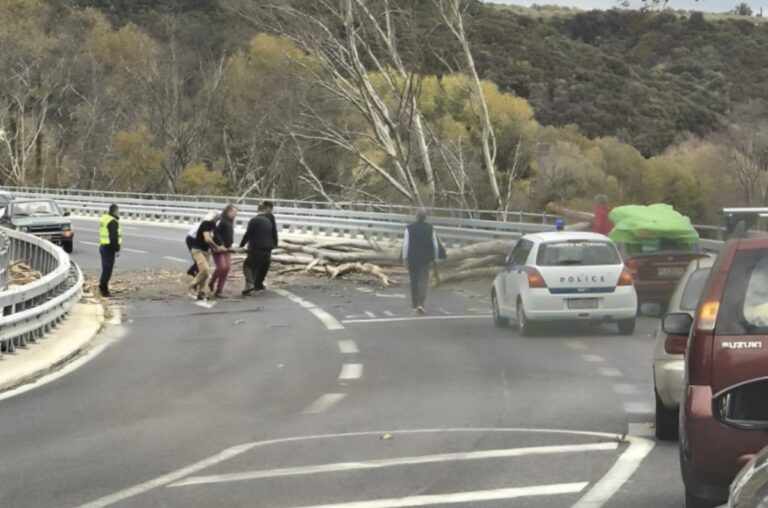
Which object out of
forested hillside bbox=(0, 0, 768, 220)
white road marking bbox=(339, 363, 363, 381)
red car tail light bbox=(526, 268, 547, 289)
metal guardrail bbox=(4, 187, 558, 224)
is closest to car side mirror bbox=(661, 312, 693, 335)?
white road marking bbox=(339, 363, 363, 381)

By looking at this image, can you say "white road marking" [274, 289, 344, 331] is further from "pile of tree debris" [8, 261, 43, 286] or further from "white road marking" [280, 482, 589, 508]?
"white road marking" [280, 482, 589, 508]

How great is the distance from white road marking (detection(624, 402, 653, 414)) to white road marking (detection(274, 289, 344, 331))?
321 inches

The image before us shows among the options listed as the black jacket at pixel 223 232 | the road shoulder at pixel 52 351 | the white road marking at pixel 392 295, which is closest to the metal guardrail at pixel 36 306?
the road shoulder at pixel 52 351

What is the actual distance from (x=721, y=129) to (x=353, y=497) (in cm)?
6199

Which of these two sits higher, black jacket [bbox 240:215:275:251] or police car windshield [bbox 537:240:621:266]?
police car windshield [bbox 537:240:621:266]

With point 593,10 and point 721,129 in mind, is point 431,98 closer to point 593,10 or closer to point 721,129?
point 721,129

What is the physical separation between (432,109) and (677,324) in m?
52.9

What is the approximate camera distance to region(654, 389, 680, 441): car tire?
9.27 meters

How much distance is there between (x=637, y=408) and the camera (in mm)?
11086

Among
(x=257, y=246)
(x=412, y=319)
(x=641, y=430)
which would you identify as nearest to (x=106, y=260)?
(x=257, y=246)

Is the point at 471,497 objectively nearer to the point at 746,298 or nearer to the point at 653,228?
the point at 746,298

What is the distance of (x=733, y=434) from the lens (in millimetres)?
5887

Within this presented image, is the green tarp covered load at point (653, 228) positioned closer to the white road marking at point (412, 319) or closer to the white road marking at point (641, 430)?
the white road marking at point (412, 319)

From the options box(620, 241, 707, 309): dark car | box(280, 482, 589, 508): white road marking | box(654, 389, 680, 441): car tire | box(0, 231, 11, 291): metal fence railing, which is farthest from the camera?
box(620, 241, 707, 309): dark car
